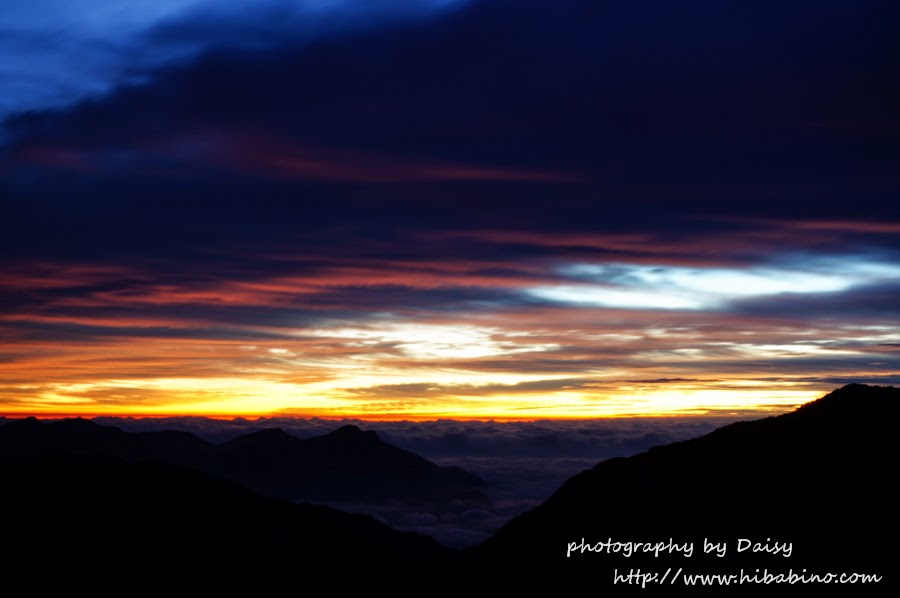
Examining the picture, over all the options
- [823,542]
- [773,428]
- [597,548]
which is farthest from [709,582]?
[773,428]

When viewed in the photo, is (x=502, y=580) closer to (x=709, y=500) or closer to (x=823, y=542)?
(x=709, y=500)

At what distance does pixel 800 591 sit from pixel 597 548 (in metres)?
62.6

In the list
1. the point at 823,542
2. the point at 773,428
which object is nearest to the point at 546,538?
the point at 773,428

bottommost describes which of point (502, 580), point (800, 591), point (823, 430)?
point (502, 580)

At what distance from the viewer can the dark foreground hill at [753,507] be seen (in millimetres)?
126062

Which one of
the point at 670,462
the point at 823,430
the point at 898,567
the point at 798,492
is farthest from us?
the point at 670,462

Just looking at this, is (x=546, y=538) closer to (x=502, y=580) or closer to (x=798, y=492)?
(x=502, y=580)

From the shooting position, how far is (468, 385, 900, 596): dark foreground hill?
4963 inches

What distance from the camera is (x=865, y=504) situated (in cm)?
13025

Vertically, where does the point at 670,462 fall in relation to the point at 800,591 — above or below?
above

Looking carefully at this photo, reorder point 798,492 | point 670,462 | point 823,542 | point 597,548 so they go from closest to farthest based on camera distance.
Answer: point 823,542, point 798,492, point 597,548, point 670,462

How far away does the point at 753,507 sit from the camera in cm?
15150

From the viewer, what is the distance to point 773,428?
176750 mm

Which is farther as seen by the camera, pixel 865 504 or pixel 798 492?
pixel 798 492
